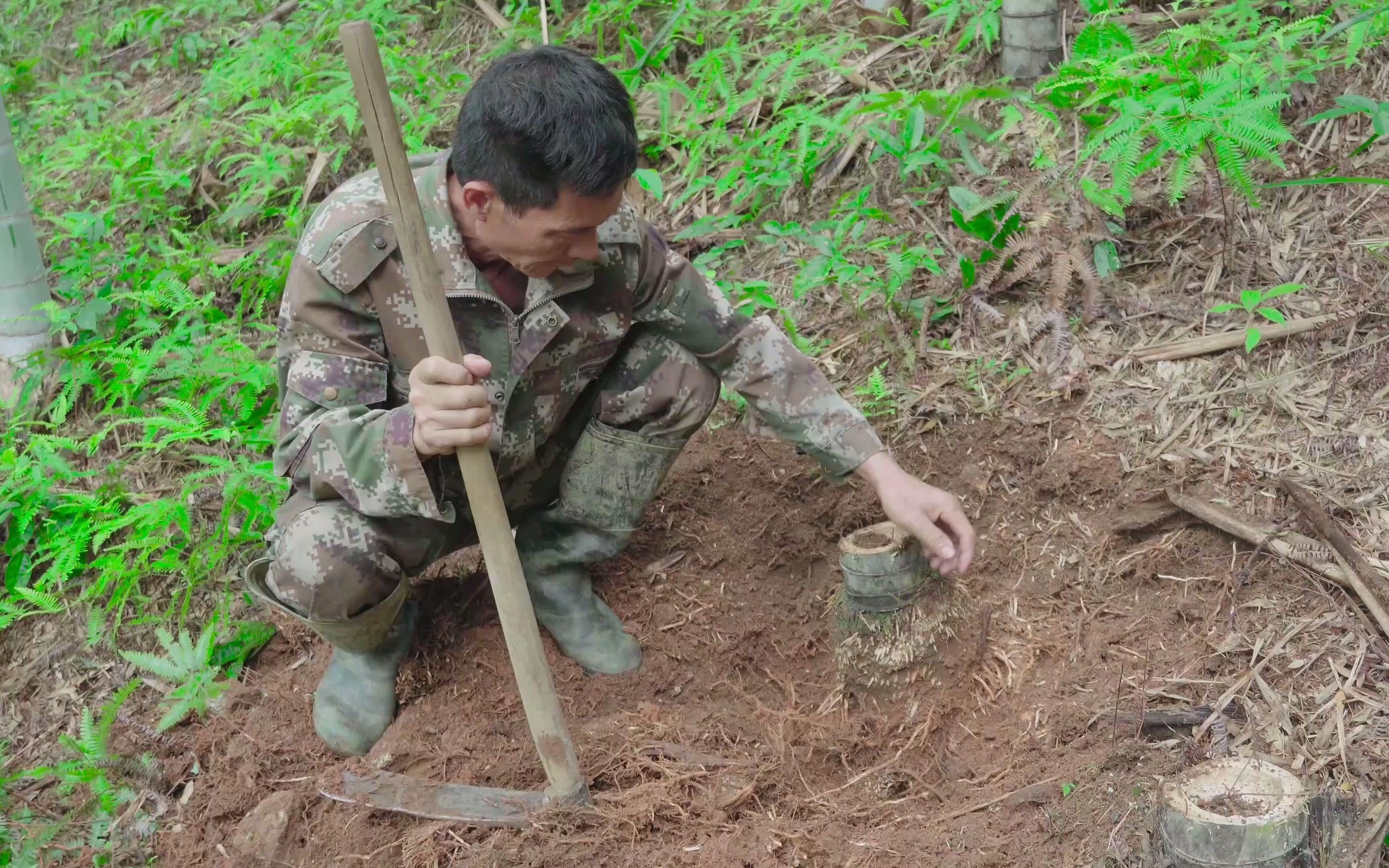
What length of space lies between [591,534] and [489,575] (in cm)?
76

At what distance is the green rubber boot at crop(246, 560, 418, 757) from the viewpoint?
2.82 metres

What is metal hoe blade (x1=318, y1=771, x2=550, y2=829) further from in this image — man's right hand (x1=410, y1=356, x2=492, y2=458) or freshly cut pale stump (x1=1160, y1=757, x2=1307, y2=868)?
freshly cut pale stump (x1=1160, y1=757, x2=1307, y2=868)

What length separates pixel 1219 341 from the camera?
11.2ft

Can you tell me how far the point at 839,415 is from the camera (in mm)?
2855

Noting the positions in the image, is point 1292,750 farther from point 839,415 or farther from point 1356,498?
point 839,415

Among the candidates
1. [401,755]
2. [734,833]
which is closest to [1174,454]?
[734,833]

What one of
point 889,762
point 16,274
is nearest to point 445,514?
point 889,762

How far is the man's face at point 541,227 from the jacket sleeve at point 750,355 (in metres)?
0.34

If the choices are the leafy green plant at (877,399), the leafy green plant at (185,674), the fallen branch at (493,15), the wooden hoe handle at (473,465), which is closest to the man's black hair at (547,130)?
the wooden hoe handle at (473,465)

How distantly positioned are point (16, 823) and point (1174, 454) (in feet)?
10.1

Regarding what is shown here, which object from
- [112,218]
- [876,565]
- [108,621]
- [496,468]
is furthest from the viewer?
[112,218]

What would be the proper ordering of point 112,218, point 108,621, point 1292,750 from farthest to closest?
point 112,218 → point 108,621 → point 1292,750

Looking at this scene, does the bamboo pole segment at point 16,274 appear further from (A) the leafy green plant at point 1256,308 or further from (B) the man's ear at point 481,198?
(A) the leafy green plant at point 1256,308

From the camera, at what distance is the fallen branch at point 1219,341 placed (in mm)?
3318
